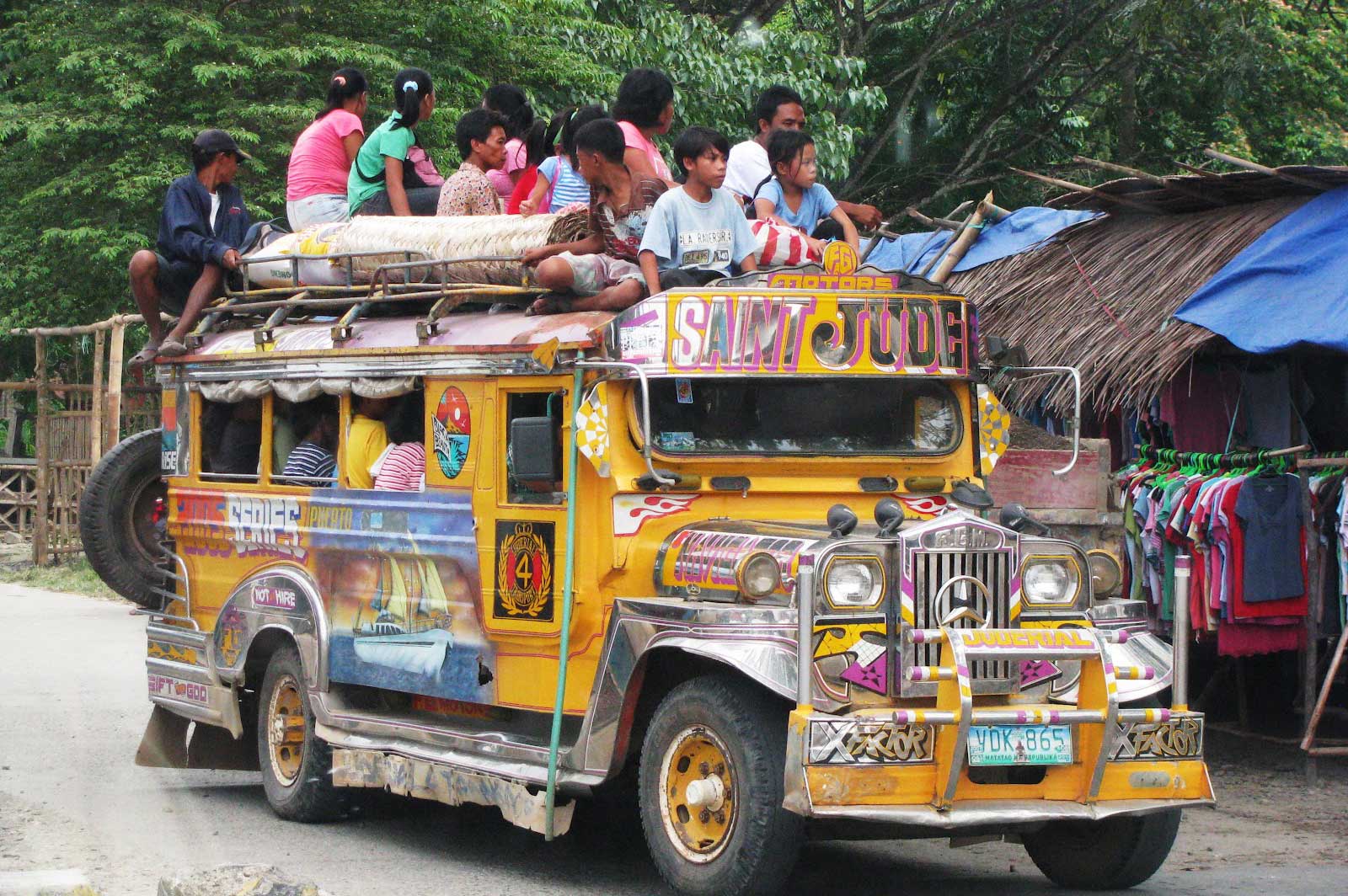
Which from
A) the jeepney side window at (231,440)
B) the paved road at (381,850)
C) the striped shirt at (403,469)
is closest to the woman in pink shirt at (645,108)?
the striped shirt at (403,469)

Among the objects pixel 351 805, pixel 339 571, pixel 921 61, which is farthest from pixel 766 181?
pixel 921 61

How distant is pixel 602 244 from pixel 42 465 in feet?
50.9

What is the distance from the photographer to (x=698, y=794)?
6402 millimetres

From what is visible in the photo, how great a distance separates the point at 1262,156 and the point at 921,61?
Answer: 4391mm

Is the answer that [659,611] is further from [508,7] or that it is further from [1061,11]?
[1061,11]

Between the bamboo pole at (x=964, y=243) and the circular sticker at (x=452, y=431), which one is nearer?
the circular sticker at (x=452, y=431)

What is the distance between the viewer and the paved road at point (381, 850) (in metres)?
7.29

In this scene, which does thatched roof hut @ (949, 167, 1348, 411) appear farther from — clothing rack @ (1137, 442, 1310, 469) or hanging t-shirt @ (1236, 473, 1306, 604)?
hanging t-shirt @ (1236, 473, 1306, 604)

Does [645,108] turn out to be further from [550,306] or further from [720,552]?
[720,552]

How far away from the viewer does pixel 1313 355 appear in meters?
9.91

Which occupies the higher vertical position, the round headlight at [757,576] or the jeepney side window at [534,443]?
the jeepney side window at [534,443]

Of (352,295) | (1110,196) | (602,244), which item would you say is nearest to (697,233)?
(602,244)

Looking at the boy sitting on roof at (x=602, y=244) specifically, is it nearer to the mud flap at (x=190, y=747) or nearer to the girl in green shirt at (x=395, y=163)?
the girl in green shirt at (x=395, y=163)

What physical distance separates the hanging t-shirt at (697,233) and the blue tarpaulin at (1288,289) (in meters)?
2.92
